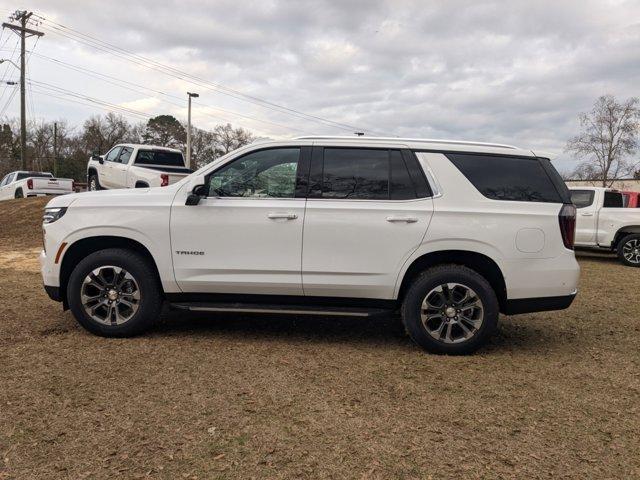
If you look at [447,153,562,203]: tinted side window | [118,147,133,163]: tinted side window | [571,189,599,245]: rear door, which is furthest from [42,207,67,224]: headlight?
[571,189,599,245]: rear door

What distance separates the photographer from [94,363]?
13.2ft

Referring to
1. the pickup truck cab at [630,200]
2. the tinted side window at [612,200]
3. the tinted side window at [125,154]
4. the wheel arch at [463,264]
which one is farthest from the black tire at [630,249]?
the tinted side window at [125,154]

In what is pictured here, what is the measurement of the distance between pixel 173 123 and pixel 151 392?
72.1m

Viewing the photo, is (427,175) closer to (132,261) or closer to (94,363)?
(132,261)

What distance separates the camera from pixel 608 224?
11.8 m

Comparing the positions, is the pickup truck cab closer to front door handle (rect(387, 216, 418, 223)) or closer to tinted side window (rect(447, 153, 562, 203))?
tinted side window (rect(447, 153, 562, 203))

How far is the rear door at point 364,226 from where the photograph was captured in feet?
14.3

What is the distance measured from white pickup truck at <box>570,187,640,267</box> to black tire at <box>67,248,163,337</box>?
1043 cm


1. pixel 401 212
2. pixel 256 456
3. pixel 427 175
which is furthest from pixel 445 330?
pixel 256 456

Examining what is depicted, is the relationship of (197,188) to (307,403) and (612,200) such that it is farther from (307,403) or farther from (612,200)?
(612,200)

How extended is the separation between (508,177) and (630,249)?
9027 millimetres

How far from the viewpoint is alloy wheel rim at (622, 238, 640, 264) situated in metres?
11.5

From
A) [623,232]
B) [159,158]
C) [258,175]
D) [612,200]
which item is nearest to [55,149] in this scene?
[159,158]

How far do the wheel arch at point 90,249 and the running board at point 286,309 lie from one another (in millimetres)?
468
